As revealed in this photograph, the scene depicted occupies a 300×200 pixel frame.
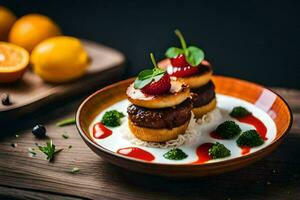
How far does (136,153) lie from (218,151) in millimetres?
512

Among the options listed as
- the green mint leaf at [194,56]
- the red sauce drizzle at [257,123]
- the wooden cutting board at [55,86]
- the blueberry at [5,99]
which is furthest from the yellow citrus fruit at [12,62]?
the red sauce drizzle at [257,123]

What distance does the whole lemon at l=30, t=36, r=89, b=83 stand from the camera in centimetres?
391

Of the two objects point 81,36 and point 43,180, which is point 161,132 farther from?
point 81,36

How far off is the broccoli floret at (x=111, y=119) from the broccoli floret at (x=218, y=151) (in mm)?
760

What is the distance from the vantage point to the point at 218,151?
2.82 m

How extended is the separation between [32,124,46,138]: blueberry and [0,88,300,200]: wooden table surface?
0.11 meters

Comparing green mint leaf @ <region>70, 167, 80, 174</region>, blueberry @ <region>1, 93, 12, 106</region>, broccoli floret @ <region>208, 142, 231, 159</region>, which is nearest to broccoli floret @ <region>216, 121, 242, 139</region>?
broccoli floret @ <region>208, 142, 231, 159</region>

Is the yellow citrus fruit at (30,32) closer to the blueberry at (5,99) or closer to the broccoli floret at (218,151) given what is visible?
the blueberry at (5,99)

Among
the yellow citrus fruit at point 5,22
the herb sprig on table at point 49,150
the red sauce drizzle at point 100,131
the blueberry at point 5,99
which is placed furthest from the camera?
the yellow citrus fruit at point 5,22

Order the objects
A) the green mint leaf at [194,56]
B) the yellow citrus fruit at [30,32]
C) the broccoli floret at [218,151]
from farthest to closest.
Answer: the yellow citrus fruit at [30,32] < the green mint leaf at [194,56] < the broccoli floret at [218,151]

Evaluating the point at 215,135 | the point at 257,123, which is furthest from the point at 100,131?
the point at 257,123

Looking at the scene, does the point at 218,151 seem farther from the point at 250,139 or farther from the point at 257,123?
the point at 257,123

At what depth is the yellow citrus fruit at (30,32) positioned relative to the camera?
4324 millimetres

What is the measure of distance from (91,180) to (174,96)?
719 millimetres
